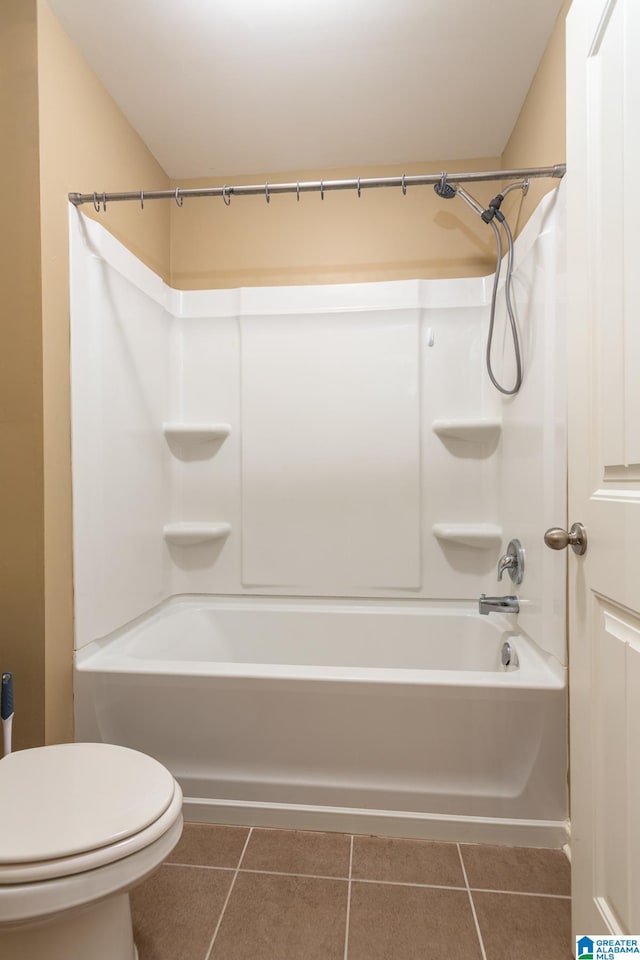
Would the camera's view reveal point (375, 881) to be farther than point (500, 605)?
No

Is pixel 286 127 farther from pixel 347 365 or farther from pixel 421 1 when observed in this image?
pixel 347 365

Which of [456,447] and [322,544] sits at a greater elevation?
[456,447]

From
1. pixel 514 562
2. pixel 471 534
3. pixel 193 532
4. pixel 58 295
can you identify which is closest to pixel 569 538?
pixel 514 562

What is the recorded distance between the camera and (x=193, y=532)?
2.46 m

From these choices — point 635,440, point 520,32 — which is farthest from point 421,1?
point 635,440

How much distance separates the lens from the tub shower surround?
5.21 feet

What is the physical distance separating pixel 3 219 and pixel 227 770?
5.83 ft

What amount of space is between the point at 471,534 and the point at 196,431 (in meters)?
1.31

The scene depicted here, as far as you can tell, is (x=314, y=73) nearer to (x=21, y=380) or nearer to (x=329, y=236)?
(x=329, y=236)

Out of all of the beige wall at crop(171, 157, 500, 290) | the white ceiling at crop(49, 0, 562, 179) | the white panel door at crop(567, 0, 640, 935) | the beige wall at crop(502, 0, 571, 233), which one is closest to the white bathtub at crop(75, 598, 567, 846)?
the white panel door at crop(567, 0, 640, 935)

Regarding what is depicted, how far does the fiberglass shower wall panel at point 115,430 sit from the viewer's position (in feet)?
5.67

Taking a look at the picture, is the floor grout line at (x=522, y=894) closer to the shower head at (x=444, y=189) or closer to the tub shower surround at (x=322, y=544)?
the tub shower surround at (x=322, y=544)

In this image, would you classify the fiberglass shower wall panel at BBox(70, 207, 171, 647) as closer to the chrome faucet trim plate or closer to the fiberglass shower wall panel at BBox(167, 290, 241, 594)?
the fiberglass shower wall panel at BBox(167, 290, 241, 594)

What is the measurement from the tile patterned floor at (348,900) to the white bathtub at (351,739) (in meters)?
0.08
